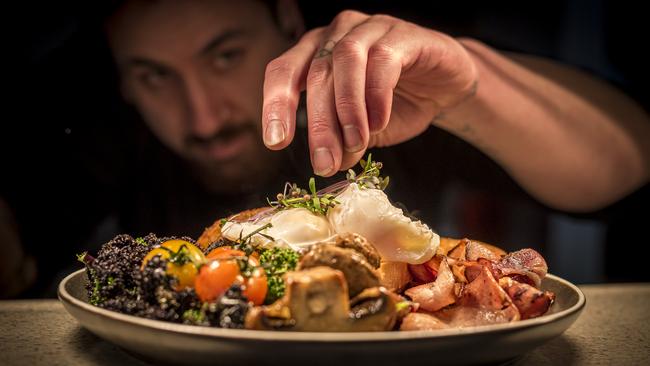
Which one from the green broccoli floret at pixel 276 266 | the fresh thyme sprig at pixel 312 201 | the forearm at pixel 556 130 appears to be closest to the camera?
the green broccoli floret at pixel 276 266

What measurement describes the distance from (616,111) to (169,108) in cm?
210

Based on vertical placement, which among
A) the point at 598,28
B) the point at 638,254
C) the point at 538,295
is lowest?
the point at 638,254

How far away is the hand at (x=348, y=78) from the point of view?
57.9 inches

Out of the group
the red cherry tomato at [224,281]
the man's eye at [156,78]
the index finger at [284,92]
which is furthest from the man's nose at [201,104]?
the red cherry tomato at [224,281]

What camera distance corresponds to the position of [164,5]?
9.33 feet

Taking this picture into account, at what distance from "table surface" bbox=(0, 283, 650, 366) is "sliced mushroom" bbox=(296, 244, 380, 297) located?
1.12 ft

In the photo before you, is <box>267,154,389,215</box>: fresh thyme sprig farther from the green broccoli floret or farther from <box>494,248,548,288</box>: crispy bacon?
<box>494,248,548,288</box>: crispy bacon

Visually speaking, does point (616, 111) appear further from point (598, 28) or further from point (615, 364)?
point (615, 364)

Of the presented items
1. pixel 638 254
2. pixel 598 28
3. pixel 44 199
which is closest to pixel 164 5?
pixel 44 199

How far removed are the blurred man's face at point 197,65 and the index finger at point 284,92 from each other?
974 millimetres

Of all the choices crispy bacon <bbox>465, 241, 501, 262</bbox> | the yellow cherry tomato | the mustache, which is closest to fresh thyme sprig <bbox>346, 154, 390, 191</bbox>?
crispy bacon <bbox>465, 241, 501, 262</bbox>

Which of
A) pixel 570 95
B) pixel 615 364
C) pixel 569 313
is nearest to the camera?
pixel 569 313

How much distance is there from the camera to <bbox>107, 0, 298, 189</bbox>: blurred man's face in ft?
9.31

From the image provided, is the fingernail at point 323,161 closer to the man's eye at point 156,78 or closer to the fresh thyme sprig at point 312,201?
the fresh thyme sprig at point 312,201
